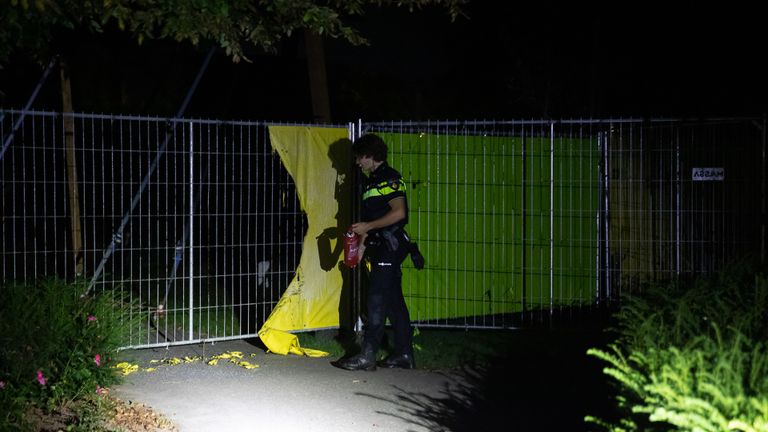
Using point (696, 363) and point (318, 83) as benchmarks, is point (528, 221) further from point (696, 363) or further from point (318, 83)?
point (696, 363)

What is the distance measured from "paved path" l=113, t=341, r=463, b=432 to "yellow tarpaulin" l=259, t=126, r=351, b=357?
43 cm

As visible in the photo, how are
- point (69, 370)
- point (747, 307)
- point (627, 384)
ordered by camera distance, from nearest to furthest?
point (627, 384) → point (747, 307) → point (69, 370)

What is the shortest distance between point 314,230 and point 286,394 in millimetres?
2339

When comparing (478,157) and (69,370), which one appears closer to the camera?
(69,370)

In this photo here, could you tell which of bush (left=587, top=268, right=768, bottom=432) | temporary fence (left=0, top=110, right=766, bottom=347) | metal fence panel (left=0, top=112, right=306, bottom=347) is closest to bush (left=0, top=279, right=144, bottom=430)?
metal fence panel (left=0, top=112, right=306, bottom=347)

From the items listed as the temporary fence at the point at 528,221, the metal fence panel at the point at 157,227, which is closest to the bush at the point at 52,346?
the metal fence panel at the point at 157,227

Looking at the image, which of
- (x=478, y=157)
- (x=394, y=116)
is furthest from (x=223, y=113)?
(x=478, y=157)

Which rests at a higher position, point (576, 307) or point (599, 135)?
point (599, 135)

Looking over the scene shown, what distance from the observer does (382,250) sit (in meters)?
8.60

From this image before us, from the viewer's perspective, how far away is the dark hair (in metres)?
8.62

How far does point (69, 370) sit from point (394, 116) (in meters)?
13.2

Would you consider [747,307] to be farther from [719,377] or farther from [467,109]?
[467,109]

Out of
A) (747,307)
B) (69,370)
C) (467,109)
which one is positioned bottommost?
(69,370)

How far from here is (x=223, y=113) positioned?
659 inches
